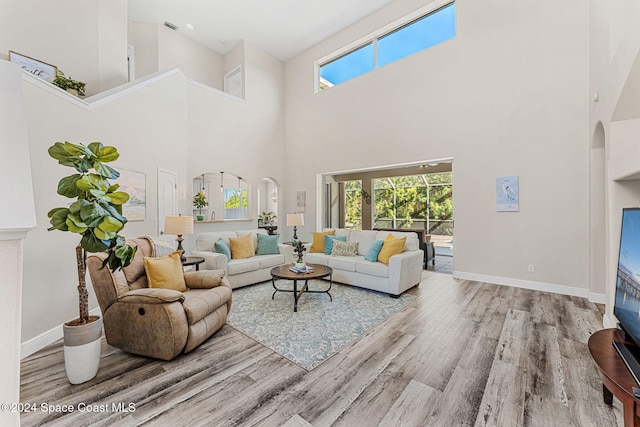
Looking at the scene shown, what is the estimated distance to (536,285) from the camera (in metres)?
4.44

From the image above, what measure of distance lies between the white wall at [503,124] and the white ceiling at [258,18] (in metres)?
0.78

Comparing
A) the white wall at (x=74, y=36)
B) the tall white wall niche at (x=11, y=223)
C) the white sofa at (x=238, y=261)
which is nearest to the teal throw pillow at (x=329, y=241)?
the white sofa at (x=238, y=261)

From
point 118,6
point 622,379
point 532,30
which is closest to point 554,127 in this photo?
point 532,30

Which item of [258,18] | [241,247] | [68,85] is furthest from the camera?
[258,18]

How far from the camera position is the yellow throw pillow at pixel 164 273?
8.92 ft

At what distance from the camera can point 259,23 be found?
695 cm

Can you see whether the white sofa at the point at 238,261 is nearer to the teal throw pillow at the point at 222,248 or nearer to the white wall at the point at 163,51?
the teal throw pillow at the point at 222,248

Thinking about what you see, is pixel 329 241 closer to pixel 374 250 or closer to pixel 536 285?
pixel 374 250

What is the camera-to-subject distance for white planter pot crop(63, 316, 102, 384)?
6.70 ft

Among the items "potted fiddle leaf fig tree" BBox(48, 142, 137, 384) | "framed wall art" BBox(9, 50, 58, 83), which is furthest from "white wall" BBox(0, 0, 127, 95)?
"potted fiddle leaf fig tree" BBox(48, 142, 137, 384)

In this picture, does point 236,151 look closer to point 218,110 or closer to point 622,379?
point 218,110

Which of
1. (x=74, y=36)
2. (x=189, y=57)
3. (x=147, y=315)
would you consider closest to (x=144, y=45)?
(x=189, y=57)

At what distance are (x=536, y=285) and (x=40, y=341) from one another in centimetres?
645

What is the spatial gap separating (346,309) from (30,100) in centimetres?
397
